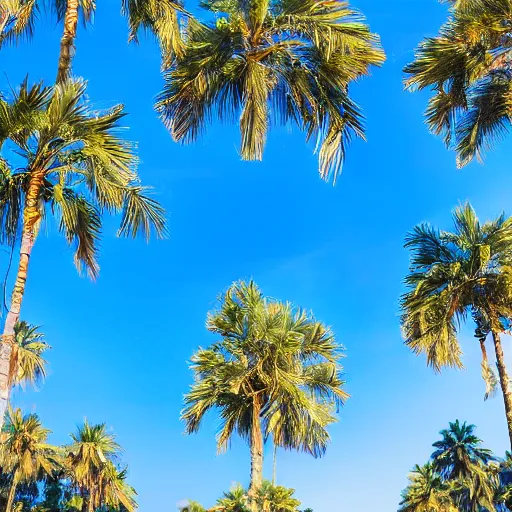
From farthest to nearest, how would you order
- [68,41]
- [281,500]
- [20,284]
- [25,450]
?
[25,450], [281,500], [68,41], [20,284]

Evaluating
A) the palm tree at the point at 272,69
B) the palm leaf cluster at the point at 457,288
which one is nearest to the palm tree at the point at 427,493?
the palm leaf cluster at the point at 457,288

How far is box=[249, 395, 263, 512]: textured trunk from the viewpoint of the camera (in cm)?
1680

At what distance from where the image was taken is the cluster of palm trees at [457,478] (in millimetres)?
39406

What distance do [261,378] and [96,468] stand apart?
64.9 feet

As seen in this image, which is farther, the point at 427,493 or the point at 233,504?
the point at 427,493

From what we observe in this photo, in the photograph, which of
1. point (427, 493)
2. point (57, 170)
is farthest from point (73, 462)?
point (57, 170)

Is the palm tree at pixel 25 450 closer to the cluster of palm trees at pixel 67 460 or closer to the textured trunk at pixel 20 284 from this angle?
the cluster of palm trees at pixel 67 460

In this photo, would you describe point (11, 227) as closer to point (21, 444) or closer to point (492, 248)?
point (492, 248)

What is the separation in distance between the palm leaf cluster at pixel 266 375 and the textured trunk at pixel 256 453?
0.22m

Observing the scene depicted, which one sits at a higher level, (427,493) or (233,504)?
(427,493)

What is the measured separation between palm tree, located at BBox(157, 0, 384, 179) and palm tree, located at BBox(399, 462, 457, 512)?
124ft

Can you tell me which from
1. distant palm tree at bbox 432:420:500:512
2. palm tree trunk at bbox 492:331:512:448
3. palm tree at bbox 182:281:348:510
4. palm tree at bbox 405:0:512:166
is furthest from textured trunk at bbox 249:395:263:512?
distant palm tree at bbox 432:420:500:512

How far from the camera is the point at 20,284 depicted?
8.18 meters

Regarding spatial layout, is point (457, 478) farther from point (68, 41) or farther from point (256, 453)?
point (68, 41)
